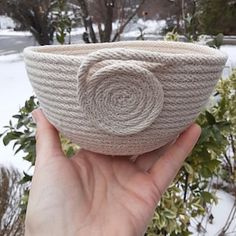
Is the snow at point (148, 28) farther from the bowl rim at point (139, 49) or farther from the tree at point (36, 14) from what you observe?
the bowl rim at point (139, 49)

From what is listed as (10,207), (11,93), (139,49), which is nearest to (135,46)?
(139,49)

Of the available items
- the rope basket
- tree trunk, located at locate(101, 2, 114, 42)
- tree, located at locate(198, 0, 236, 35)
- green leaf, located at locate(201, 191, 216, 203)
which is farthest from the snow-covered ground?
tree, located at locate(198, 0, 236, 35)

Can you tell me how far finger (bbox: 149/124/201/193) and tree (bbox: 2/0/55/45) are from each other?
211 inches

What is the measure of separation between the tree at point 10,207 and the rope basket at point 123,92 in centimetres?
93

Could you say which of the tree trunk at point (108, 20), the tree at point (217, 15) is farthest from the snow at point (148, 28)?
the tree trunk at point (108, 20)

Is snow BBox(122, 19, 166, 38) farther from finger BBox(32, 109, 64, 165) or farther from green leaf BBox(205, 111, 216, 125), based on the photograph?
finger BBox(32, 109, 64, 165)

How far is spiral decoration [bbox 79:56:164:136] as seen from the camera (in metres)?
0.48

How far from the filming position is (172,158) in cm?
68

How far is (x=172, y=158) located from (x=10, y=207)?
1.13 meters

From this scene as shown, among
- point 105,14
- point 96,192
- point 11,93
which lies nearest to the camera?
point 96,192

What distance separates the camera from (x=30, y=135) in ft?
3.73

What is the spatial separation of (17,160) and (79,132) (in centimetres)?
196

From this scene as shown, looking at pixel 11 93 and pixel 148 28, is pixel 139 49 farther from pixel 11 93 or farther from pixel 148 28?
pixel 148 28

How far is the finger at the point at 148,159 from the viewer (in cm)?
70
